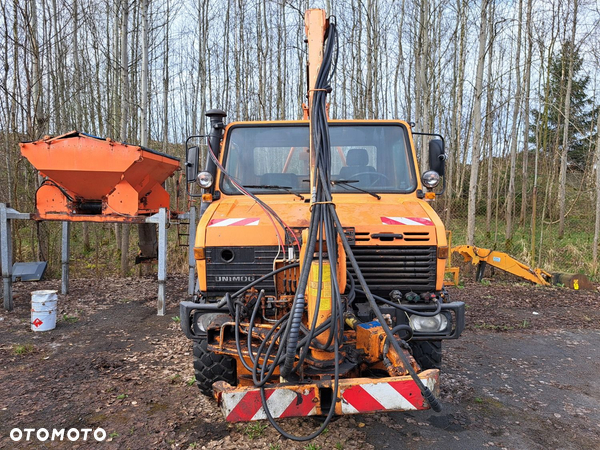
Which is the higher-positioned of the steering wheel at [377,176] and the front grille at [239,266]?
the steering wheel at [377,176]

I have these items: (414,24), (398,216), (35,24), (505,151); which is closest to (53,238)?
(35,24)

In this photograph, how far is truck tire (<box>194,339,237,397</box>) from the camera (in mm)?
3545

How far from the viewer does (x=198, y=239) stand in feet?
11.2

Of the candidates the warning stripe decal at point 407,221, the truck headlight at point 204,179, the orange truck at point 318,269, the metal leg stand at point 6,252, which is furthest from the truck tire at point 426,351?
the metal leg stand at point 6,252

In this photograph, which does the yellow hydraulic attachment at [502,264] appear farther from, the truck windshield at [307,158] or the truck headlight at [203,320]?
the truck headlight at [203,320]

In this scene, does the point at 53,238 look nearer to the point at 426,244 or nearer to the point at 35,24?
the point at 35,24

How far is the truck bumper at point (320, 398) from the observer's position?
256cm

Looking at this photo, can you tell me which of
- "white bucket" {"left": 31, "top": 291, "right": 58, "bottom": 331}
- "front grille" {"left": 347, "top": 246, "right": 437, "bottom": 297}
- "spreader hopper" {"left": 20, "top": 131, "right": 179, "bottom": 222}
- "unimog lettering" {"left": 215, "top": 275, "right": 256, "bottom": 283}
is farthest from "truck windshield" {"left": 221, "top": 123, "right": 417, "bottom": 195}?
"white bucket" {"left": 31, "top": 291, "right": 58, "bottom": 331}

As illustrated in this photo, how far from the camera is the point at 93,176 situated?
681 cm

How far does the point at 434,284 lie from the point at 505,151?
2042 centimetres

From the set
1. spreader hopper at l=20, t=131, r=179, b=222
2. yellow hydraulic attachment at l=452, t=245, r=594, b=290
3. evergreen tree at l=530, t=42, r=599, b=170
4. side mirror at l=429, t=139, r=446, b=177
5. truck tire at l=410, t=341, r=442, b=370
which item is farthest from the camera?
evergreen tree at l=530, t=42, r=599, b=170

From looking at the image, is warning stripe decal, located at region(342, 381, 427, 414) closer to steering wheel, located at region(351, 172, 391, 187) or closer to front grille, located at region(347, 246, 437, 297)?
front grille, located at region(347, 246, 437, 297)

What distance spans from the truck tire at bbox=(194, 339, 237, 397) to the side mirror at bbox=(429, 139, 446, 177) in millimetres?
2591

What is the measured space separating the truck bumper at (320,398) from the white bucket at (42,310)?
4.75m
